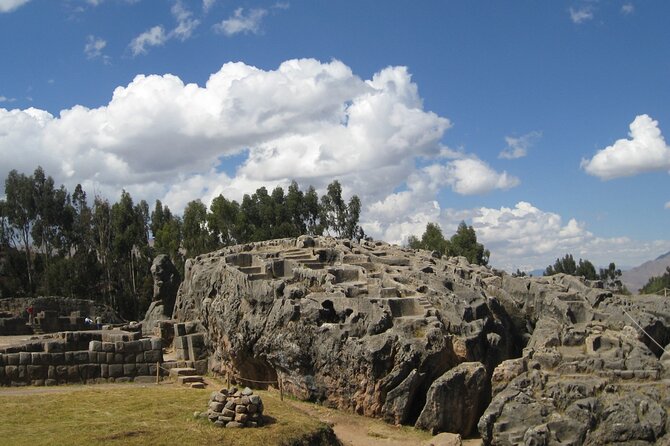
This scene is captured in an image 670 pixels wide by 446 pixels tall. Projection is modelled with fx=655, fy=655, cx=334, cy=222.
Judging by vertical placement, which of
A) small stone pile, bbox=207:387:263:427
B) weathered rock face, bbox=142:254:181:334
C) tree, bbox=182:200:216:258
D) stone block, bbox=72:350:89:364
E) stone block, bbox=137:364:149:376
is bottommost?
small stone pile, bbox=207:387:263:427

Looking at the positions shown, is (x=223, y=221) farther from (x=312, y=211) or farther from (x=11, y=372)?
(x=11, y=372)

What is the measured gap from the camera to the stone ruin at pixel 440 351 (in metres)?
22.2

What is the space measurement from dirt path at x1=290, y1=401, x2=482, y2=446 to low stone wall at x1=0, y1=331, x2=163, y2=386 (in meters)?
7.48

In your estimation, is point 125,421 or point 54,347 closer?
point 125,421

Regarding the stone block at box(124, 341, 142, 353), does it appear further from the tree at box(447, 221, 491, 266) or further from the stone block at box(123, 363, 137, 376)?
the tree at box(447, 221, 491, 266)

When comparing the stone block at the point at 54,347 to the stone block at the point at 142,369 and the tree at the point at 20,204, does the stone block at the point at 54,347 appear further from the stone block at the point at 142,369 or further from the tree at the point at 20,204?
the tree at the point at 20,204

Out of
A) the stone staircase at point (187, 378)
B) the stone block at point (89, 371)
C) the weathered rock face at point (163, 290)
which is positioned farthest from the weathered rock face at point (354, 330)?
the weathered rock face at point (163, 290)

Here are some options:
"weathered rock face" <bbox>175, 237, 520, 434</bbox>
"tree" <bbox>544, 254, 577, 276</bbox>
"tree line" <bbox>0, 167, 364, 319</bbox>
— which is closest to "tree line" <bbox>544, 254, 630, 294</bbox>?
"tree" <bbox>544, 254, 577, 276</bbox>

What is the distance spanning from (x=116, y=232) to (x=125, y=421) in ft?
187

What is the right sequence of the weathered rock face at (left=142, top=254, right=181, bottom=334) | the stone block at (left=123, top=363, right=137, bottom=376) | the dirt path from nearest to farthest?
the dirt path < the stone block at (left=123, top=363, right=137, bottom=376) < the weathered rock face at (left=142, top=254, right=181, bottom=334)


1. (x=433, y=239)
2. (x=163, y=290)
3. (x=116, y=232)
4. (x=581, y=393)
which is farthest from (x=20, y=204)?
(x=581, y=393)

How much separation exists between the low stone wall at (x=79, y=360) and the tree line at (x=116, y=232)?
1745 inches

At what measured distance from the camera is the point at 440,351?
2514cm

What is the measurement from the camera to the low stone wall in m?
25.4
